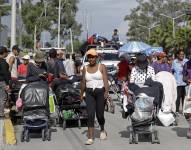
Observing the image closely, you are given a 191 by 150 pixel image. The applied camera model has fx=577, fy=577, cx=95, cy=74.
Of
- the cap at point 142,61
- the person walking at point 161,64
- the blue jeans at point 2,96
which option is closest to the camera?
the cap at point 142,61

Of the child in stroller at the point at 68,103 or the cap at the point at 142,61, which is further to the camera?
the child in stroller at the point at 68,103

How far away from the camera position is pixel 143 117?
11305mm

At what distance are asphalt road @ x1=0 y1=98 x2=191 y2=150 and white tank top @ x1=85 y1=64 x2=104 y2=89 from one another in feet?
3.77

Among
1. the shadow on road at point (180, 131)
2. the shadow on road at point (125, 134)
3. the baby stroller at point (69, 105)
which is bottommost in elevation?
the shadow on road at point (125, 134)

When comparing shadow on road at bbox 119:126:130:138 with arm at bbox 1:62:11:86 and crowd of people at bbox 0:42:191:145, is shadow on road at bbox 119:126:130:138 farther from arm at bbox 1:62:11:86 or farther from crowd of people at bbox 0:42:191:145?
arm at bbox 1:62:11:86

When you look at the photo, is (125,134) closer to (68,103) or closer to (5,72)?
(68,103)

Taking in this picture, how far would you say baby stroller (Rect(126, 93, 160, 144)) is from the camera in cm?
1131

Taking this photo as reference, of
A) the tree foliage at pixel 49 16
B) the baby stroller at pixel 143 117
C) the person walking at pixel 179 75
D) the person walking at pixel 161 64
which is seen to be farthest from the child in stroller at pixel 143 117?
the tree foliage at pixel 49 16

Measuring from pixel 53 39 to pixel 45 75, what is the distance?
6934 cm

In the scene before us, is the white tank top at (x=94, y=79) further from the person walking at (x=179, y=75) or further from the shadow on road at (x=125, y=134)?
the person walking at (x=179, y=75)

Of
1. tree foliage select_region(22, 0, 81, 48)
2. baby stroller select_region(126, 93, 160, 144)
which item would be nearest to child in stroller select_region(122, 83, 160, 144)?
baby stroller select_region(126, 93, 160, 144)

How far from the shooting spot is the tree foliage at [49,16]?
75.9 metres

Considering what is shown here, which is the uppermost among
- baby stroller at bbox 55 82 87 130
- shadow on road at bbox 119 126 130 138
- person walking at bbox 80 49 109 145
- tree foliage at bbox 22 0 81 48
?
tree foliage at bbox 22 0 81 48

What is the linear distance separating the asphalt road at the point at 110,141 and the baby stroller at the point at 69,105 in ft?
0.91
